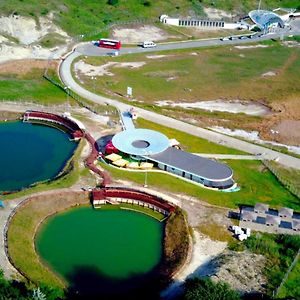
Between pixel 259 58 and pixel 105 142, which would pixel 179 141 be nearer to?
pixel 105 142

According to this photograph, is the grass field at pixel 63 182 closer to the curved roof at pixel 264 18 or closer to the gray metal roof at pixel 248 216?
the gray metal roof at pixel 248 216

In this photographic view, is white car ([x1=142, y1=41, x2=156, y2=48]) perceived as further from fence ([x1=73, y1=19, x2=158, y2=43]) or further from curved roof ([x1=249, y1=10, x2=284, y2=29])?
curved roof ([x1=249, y1=10, x2=284, y2=29])

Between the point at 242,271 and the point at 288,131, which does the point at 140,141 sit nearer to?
the point at 288,131

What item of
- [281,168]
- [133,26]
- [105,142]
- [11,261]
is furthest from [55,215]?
[133,26]

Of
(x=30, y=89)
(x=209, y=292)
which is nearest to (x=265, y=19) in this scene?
(x=30, y=89)

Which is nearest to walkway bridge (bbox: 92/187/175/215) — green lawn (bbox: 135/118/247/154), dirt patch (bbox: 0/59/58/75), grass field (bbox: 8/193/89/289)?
grass field (bbox: 8/193/89/289)

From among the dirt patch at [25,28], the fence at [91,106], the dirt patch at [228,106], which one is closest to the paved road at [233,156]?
the dirt patch at [228,106]
